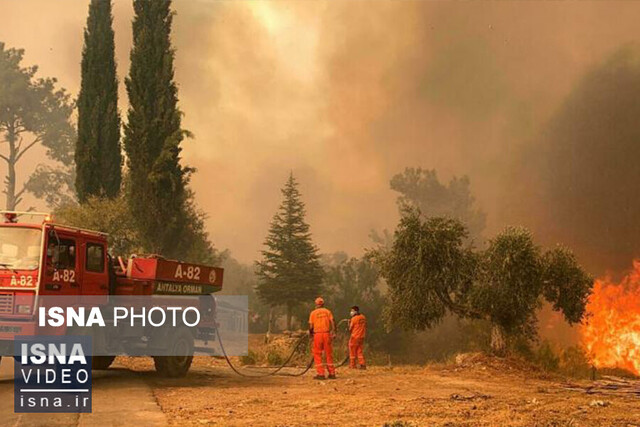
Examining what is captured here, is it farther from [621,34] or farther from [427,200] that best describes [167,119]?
[621,34]

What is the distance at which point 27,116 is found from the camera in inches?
2482

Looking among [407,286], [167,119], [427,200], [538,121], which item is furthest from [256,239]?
[407,286]

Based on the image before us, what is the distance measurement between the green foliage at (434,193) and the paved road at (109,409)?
189 feet

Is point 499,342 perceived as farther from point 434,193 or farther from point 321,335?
point 434,193

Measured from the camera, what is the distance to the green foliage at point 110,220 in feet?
103

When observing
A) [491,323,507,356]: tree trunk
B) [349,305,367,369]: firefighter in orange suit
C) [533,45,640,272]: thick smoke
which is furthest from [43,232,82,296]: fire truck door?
[533,45,640,272]: thick smoke

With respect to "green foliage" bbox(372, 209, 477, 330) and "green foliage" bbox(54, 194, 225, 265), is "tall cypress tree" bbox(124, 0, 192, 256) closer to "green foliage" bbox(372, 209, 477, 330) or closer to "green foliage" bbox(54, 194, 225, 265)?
"green foliage" bbox(54, 194, 225, 265)

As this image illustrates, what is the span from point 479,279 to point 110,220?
18.4m

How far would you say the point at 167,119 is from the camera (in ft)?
107

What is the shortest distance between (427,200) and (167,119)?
45.2m

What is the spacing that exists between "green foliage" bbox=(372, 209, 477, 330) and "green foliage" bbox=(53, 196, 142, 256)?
15300 mm

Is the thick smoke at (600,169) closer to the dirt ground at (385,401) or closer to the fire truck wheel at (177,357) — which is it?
the dirt ground at (385,401)

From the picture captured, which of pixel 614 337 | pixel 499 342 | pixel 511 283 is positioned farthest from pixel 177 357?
pixel 614 337

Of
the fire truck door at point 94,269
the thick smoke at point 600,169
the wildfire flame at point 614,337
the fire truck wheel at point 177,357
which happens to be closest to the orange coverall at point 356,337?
the fire truck wheel at point 177,357
